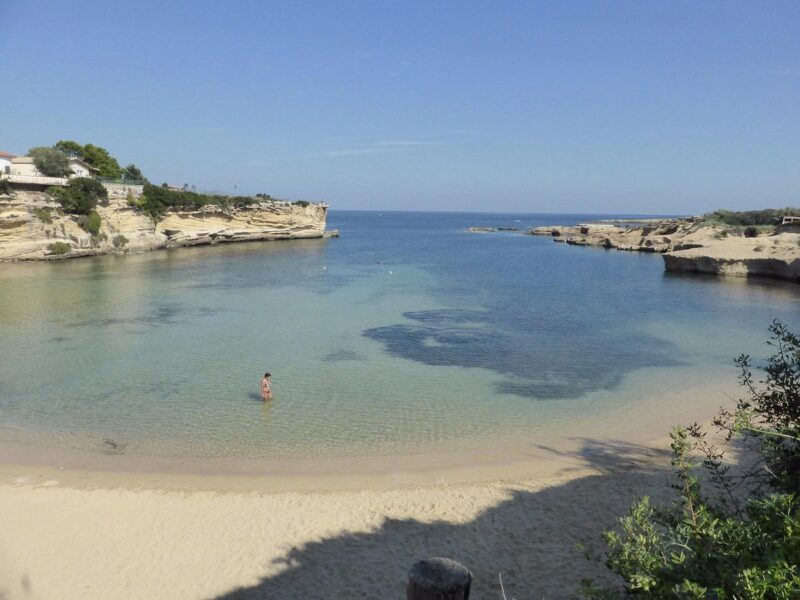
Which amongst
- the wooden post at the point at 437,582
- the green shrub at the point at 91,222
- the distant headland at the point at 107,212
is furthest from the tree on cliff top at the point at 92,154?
the wooden post at the point at 437,582

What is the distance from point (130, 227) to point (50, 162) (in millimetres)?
10038

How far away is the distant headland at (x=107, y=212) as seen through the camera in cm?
4509

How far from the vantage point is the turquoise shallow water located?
496 inches

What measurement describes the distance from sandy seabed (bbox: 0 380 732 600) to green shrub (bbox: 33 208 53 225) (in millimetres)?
42795

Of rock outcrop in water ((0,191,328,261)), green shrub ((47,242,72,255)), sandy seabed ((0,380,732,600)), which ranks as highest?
rock outcrop in water ((0,191,328,261))

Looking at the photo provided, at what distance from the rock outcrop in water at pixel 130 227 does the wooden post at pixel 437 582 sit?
169ft

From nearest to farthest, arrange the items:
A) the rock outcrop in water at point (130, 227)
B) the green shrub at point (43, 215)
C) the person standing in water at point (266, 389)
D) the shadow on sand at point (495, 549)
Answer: the shadow on sand at point (495, 549), the person standing in water at point (266, 389), the rock outcrop in water at point (130, 227), the green shrub at point (43, 215)

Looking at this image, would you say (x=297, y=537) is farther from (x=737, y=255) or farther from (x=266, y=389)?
(x=737, y=255)

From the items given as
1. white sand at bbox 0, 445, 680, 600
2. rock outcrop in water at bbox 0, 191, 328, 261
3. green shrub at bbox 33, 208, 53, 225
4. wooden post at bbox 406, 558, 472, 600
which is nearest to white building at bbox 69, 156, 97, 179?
rock outcrop in water at bbox 0, 191, 328, 261

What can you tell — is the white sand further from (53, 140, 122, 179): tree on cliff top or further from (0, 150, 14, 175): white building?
(53, 140, 122, 179): tree on cliff top

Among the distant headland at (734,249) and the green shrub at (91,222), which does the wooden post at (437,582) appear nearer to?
the distant headland at (734,249)

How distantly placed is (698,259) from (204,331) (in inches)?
1545

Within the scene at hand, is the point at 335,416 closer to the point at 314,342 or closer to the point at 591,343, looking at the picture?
the point at 314,342

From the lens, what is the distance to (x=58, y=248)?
46.7 m
